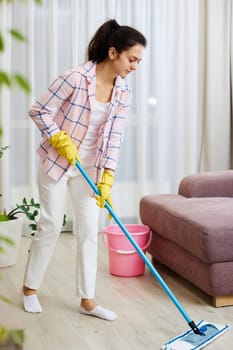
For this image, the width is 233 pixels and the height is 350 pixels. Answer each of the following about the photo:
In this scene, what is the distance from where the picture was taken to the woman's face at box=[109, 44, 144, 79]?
94.3 inches

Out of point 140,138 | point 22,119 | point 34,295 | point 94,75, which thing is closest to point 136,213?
point 140,138

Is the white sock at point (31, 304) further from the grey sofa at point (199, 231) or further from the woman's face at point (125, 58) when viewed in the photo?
the woman's face at point (125, 58)

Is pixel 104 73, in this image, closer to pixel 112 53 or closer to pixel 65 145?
pixel 112 53

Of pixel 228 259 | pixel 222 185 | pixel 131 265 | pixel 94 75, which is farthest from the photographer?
pixel 222 185

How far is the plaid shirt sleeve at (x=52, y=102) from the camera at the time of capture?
2.42 metres

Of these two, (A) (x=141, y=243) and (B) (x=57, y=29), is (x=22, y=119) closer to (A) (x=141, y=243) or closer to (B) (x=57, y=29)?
(B) (x=57, y=29)

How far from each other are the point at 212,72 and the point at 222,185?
1.25 meters

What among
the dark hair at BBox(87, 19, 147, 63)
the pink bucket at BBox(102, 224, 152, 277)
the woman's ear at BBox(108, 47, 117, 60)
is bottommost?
the pink bucket at BBox(102, 224, 152, 277)

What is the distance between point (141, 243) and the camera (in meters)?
3.21

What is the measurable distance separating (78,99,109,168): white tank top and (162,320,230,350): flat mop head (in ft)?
2.68

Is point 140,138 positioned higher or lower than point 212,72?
lower

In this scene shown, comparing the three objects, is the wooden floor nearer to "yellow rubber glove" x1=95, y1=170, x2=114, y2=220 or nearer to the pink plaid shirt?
"yellow rubber glove" x1=95, y1=170, x2=114, y2=220

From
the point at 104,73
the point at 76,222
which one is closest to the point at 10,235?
the point at 76,222

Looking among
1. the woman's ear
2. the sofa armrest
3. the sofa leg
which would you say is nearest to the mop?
the sofa leg
